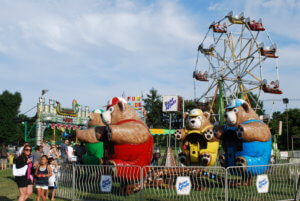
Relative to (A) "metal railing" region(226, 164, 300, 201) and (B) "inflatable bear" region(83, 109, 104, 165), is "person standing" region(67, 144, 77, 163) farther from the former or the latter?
(A) "metal railing" region(226, 164, 300, 201)

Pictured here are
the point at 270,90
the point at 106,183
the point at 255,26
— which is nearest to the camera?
the point at 106,183

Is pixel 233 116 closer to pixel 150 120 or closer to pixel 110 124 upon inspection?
pixel 110 124

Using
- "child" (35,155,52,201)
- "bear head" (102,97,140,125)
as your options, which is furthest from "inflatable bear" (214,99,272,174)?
"child" (35,155,52,201)

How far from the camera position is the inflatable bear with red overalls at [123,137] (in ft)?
25.8

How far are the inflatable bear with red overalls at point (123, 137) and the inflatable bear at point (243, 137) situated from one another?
7.63 feet

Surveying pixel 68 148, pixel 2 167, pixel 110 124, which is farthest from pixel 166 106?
pixel 2 167

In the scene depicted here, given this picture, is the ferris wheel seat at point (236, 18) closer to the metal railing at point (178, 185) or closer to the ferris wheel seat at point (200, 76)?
the ferris wheel seat at point (200, 76)

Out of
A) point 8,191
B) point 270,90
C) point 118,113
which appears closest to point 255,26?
point 270,90

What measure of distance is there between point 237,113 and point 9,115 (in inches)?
1574

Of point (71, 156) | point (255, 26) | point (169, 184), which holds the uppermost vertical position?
point (255, 26)

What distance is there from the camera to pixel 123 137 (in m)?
7.90

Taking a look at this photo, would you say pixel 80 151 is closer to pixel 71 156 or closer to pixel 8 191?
pixel 71 156

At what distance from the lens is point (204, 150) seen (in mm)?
10805

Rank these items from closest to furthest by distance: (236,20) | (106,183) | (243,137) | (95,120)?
1. (106,183)
2. (243,137)
3. (95,120)
4. (236,20)
